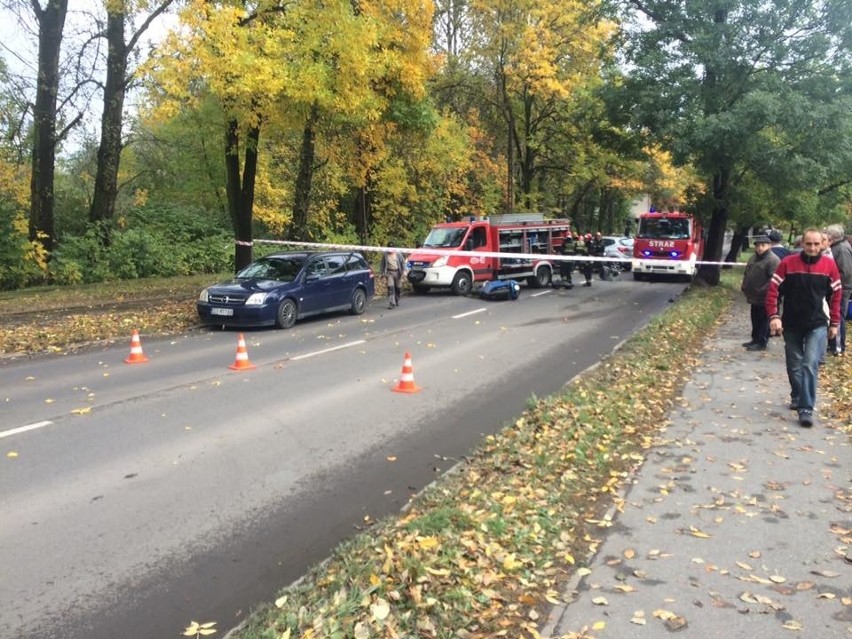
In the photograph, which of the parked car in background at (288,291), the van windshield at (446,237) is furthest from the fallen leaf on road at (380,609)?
the van windshield at (446,237)

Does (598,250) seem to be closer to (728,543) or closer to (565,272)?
(565,272)

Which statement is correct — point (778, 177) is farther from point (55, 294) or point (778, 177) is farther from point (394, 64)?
point (55, 294)

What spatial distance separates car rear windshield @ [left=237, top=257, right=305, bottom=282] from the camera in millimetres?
14883

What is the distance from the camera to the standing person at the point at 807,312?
6.86 meters

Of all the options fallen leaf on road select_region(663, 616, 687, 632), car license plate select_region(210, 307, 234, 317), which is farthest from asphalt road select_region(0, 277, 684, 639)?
fallen leaf on road select_region(663, 616, 687, 632)

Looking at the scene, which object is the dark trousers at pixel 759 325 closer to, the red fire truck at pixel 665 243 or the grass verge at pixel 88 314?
the grass verge at pixel 88 314

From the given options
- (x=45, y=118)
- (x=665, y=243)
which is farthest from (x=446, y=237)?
(x=45, y=118)

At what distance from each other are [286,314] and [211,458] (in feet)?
27.7

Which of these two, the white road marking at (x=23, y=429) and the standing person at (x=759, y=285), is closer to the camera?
the white road marking at (x=23, y=429)

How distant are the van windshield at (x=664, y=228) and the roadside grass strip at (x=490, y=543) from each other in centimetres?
1995

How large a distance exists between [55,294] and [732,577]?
17968 mm

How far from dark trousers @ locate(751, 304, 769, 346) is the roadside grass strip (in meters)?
4.69

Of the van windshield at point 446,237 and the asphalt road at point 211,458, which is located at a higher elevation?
the van windshield at point 446,237

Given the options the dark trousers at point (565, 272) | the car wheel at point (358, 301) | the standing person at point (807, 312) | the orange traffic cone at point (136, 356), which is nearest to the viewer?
the standing person at point (807, 312)
